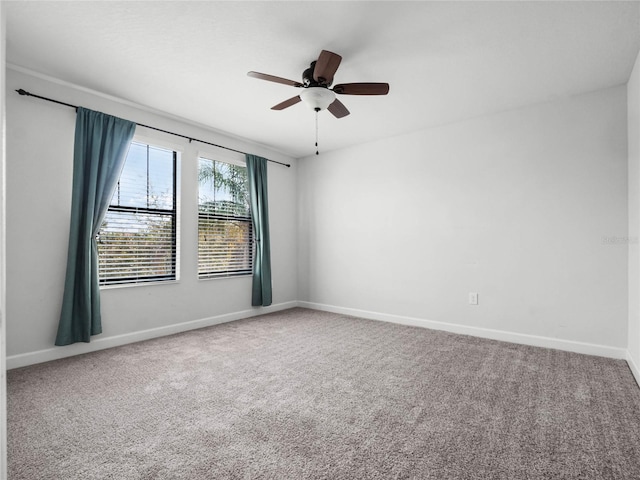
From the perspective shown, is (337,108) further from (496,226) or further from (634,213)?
(634,213)

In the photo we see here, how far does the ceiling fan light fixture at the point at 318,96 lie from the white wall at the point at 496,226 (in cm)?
194

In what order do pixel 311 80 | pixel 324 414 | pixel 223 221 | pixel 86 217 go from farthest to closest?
pixel 223 221
pixel 86 217
pixel 311 80
pixel 324 414

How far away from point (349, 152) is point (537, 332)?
3.27 metres

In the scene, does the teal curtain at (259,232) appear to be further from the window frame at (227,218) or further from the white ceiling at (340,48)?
the white ceiling at (340,48)

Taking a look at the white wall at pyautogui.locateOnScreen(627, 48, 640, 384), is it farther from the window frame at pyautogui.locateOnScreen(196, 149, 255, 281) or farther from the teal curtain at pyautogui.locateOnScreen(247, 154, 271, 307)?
the window frame at pyautogui.locateOnScreen(196, 149, 255, 281)

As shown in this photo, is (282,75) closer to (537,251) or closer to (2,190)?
(2,190)

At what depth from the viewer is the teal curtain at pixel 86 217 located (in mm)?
3066

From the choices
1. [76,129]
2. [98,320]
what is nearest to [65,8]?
[76,129]

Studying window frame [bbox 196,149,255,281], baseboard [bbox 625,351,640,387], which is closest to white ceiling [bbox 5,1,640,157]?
window frame [bbox 196,149,255,281]

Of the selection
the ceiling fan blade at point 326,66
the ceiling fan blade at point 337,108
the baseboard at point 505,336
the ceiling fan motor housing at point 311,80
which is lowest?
the baseboard at point 505,336

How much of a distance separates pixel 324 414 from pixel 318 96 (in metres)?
2.34

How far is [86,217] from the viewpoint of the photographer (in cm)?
316

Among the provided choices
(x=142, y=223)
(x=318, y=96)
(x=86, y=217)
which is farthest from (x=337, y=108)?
(x=86, y=217)

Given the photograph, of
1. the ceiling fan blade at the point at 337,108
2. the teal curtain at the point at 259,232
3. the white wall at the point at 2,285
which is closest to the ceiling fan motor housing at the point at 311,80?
the ceiling fan blade at the point at 337,108
